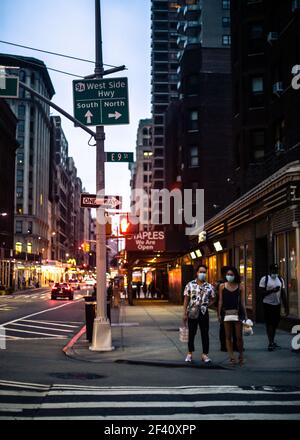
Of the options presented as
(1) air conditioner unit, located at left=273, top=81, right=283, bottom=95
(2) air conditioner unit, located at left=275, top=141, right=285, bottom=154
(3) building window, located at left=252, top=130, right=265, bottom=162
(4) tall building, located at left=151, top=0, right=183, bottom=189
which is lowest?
(2) air conditioner unit, located at left=275, top=141, right=285, bottom=154

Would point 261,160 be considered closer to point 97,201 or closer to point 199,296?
point 97,201

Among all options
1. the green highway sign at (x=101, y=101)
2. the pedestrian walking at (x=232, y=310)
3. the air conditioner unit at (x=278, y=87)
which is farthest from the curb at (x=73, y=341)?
the air conditioner unit at (x=278, y=87)

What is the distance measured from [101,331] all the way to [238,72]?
22886 millimetres

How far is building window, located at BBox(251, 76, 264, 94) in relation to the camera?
33.2 meters

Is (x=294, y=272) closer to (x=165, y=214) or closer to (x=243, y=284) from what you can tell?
(x=243, y=284)

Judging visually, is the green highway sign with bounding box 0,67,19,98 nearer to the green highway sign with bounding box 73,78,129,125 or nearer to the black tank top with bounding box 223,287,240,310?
the green highway sign with bounding box 73,78,129,125

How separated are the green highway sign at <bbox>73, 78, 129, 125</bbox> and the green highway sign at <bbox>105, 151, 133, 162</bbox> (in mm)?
778

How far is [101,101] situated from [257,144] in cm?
1962

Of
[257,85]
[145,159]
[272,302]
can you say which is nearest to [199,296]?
[272,302]

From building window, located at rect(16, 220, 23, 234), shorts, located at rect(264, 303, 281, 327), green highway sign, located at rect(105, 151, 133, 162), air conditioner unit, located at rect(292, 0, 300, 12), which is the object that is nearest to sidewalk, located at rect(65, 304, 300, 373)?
shorts, located at rect(264, 303, 281, 327)

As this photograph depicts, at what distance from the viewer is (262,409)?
8.13 meters

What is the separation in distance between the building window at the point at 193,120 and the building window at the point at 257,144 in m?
22.5

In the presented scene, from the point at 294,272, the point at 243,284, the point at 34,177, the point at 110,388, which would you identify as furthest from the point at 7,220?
the point at 110,388

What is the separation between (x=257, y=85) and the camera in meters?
33.4
